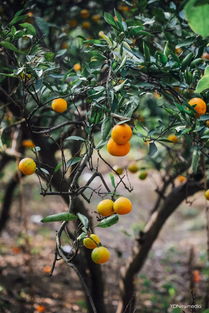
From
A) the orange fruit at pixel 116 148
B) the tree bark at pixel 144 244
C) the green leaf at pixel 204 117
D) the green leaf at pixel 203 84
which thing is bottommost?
the tree bark at pixel 144 244

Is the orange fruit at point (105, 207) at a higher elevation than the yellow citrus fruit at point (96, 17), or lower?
lower

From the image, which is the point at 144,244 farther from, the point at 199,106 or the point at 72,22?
the point at 72,22

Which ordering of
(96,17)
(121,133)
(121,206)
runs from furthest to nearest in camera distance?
(96,17), (121,206), (121,133)

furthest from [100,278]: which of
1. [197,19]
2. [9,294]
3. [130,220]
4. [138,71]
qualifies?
[130,220]

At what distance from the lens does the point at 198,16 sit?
2.61 ft

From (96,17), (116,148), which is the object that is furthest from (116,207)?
(96,17)

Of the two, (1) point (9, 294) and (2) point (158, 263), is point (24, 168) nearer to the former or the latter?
(1) point (9, 294)

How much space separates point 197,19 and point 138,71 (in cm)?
60

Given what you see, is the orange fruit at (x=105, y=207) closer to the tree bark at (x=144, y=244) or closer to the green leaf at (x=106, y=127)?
the green leaf at (x=106, y=127)

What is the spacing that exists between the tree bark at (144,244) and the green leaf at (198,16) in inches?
65.7

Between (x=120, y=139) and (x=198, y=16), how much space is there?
0.41 m

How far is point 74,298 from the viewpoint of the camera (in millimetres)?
3375

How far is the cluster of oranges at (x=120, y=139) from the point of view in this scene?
1056 millimetres

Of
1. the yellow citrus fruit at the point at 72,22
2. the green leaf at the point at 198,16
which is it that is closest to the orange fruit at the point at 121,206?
the green leaf at the point at 198,16
